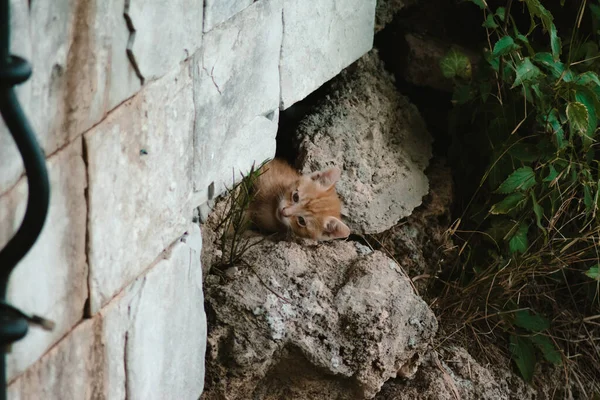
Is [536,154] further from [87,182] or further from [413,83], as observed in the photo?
[87,182]

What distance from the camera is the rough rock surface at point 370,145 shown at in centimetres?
445

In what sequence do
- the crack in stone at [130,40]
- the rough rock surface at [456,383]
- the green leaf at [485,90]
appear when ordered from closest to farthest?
the crack in stone at [130,40], the rough rock surface at [456,383], the green leaf at [485,90]

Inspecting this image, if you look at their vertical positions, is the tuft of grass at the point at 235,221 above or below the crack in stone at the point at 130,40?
A: below

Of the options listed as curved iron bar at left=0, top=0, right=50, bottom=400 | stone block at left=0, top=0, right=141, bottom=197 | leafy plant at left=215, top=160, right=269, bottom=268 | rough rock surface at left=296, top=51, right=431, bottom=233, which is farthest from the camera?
rough rock surface at left=296, top=51, right=431, bottom=233

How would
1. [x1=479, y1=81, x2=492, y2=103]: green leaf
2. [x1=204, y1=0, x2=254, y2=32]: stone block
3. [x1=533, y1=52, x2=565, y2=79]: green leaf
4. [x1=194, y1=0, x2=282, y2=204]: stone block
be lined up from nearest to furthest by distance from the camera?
[x1=204, y1=0, x2=254, y2=32]: stone block < [x1=194, y1=0, x2=282, y2=204]: stone block < [x1=533, y1=52, x2=565, y2=79]: green leaf < [x1=479, y1=81, x2=492, y2=103]: green leaf

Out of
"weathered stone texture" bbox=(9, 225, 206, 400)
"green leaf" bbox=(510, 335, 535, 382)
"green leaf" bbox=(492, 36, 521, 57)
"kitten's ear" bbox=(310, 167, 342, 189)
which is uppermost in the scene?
"weathered stone texture" bbox=(9, 225, 206, 400)

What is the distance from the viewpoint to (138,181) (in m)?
2.62

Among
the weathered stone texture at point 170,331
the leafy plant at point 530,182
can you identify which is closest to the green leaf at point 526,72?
the leafy plant at point 530,182

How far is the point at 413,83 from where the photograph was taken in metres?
5.04

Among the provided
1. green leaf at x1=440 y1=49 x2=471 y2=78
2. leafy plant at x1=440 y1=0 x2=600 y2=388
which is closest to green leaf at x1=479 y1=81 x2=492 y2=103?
leafy plant at x1=440 y1=0 x2=600 y2=388

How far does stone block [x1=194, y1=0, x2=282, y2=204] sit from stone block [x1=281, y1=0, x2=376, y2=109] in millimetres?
107

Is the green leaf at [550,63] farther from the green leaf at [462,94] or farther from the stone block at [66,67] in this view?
the stone block at [66,67]

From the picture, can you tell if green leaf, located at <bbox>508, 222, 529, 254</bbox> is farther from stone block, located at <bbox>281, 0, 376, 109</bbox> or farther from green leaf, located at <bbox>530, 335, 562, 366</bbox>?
stone block, located at <bbox>281, 0, 376, 109</bbox>

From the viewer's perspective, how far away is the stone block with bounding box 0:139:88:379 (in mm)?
2068
